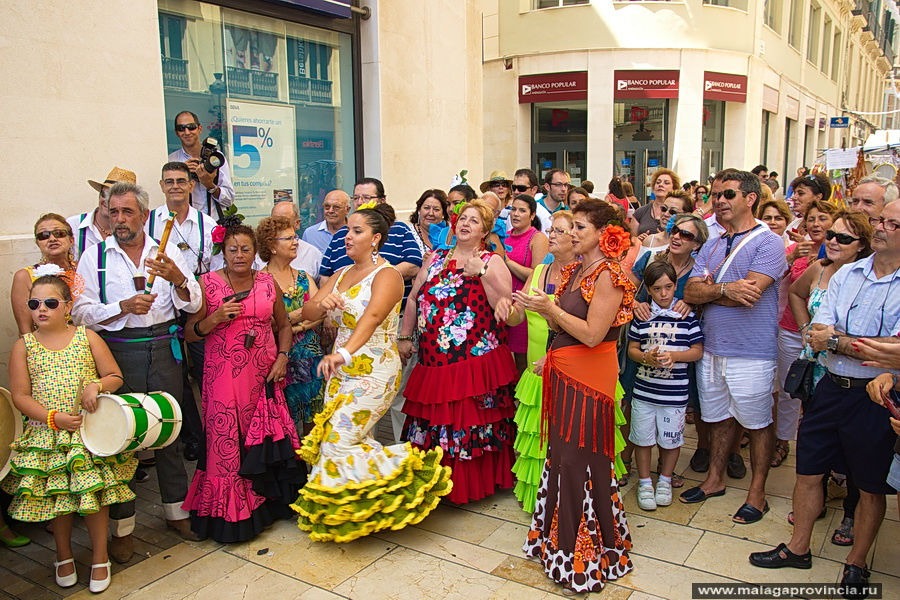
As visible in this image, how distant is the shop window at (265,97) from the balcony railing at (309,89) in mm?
11

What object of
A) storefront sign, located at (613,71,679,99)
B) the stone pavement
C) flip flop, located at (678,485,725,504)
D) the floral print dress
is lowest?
the stone pavement

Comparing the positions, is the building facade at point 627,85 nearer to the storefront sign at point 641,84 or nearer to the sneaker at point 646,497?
the storefront sign at point 641,84

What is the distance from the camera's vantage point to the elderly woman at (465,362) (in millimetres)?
4492

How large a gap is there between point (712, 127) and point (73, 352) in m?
22.4

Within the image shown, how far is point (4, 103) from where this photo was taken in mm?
4883

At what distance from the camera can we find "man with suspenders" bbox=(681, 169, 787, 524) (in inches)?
173

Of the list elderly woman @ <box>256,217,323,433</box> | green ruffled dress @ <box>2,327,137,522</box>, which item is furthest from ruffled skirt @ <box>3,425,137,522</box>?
elderly woman @ <box>256,217,323,433</box>

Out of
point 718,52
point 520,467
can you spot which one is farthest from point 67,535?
point 718,52

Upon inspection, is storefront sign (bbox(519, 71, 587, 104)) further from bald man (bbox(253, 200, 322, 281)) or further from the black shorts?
the black shorts

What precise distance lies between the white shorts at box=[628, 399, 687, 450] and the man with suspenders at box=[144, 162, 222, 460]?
301 cm

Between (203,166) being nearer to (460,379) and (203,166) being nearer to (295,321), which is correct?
(295,321)

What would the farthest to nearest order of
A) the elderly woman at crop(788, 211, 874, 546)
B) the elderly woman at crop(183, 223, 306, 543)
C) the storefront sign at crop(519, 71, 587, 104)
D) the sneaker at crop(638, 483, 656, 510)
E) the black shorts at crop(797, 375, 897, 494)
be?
the storefront sign at crop(519, 71, 587, 104), the sneaker at crop(638, 483, 656, 510), the elderly woman at crop(183, 223, 306, 543), the elderly woman at crop(788, 211, 874, 546), the black shorts at crop(797, 375, 897, 494)

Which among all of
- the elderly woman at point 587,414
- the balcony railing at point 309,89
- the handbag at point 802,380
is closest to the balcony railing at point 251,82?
the balcony railing at point 309,89

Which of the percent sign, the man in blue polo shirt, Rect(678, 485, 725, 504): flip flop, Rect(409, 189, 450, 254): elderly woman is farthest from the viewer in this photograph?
the percent sign
